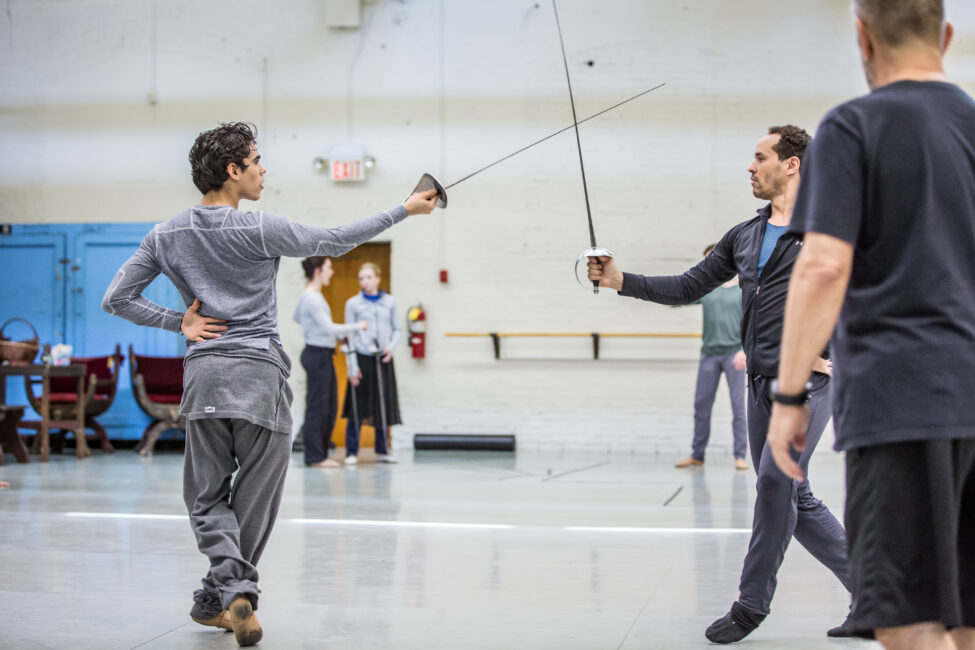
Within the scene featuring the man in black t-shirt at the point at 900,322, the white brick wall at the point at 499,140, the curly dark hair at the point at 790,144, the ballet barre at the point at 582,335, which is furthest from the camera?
the white brick wall at the point at 499,140

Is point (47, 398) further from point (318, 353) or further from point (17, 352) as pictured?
point (318, 353)

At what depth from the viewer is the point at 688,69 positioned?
31.2 ft

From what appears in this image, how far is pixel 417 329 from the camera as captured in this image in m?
9.53

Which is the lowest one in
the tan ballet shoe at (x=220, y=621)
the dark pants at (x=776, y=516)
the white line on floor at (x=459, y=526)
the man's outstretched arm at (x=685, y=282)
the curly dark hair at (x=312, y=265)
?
the white line on floor at (x=459, y=526)

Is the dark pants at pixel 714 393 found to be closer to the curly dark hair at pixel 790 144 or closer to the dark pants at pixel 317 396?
the dark pants at pixel 317 396

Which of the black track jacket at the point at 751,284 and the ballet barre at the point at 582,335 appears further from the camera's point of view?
the ballet barre at the point at 582,335

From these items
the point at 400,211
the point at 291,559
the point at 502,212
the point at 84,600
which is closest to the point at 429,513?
the point at 291,559

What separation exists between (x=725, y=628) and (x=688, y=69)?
783 centimetres

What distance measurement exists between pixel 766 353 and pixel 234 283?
1474 millimetres

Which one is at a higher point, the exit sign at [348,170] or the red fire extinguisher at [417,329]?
the exit sign at [348,170]

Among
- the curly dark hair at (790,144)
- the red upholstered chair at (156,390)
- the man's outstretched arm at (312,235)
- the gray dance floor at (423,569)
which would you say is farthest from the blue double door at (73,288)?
the curly dark hair at (790,144)

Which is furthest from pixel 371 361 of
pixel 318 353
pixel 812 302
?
pixel 812 302

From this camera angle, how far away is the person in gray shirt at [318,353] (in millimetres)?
7254

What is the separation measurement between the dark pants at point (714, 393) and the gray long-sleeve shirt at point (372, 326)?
2466 millimetres
